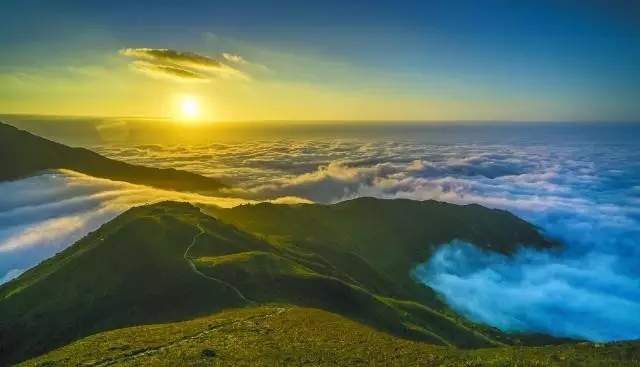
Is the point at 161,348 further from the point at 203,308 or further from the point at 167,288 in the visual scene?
the point at 167,288

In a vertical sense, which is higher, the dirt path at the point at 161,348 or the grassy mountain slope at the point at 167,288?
the dirt path at the point at 161,348

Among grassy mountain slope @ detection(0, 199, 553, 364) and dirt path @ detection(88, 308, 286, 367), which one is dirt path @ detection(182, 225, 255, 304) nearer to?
grassy mountain slope @ detection(0, 199, 553, 364)

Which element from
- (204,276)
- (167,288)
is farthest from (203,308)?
(204,276)

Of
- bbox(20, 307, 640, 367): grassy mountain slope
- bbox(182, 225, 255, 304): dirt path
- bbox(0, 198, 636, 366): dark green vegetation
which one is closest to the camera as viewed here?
bbox(20, 307, 640, 367): grassy mountain slope

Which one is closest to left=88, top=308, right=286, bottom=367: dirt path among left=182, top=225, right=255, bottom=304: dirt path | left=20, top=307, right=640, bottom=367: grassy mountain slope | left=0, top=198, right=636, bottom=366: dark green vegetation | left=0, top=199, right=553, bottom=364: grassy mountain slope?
left=20, top=307, right=640, bottom=367: grassy mountain slope

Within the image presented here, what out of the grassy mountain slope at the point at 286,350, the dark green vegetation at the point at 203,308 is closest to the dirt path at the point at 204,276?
the dark green vegetation at the point at 203,308

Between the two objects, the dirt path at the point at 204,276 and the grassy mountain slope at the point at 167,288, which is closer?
the grassy mountain slope at the point at 167,288

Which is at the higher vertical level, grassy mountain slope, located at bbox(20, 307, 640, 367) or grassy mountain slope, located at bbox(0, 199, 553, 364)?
grassy mountain slope, located at bbox(20, 307, 640, 367)

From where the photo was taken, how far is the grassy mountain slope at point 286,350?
46562 millimetres

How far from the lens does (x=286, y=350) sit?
50500mm

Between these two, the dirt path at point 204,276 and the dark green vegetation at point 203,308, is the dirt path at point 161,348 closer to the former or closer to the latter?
the dark green vegetation at point 203,308

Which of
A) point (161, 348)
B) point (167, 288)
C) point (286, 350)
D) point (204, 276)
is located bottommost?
point (167, 288)

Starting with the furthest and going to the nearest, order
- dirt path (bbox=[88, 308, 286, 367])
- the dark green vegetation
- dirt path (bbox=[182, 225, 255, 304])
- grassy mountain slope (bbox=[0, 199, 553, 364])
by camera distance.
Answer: dirt path (bbox=[182, 225, 255, 304]) < grassy mountain slope (bbox=[0, 199, 553, 364]) < the dark green vegetation < dirt path (bbox=[88, 308, 286, 367])

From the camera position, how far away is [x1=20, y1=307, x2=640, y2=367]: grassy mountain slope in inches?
1833
